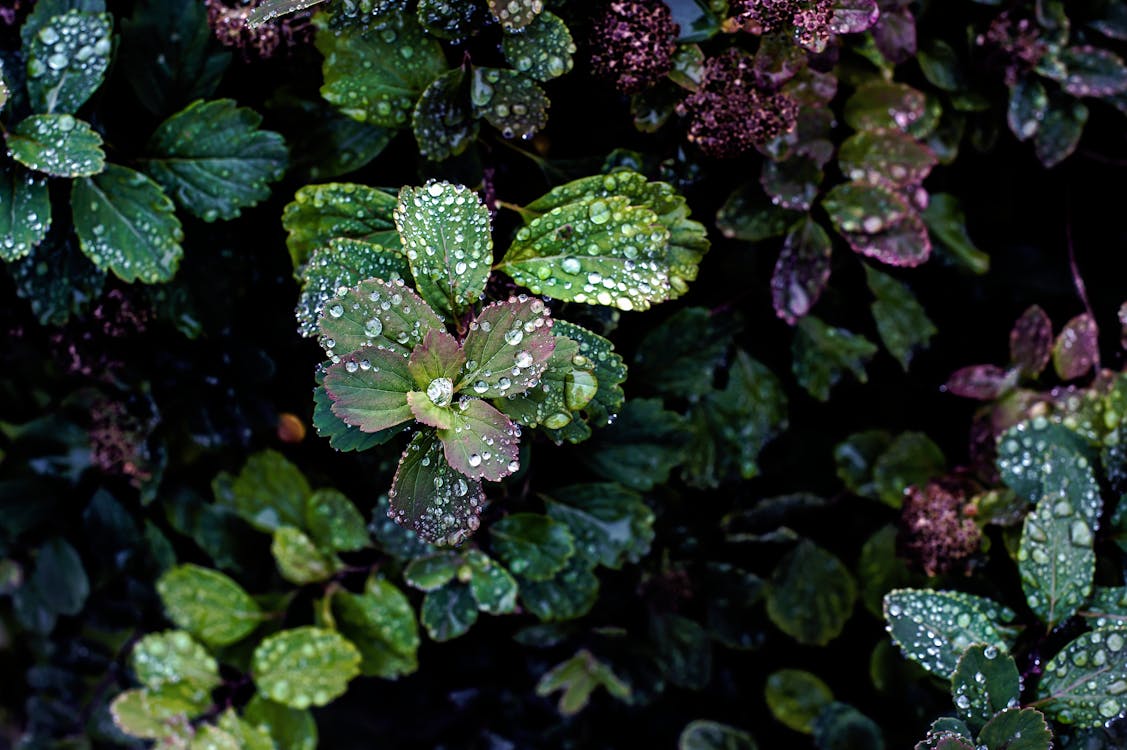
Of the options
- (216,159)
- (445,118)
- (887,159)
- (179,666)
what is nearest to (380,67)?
(445,118)

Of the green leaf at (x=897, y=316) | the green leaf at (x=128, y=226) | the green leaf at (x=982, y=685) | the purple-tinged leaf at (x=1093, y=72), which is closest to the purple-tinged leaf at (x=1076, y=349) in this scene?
the green leaf at (x=897, y=316)

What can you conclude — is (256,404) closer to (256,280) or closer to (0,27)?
(256,280)

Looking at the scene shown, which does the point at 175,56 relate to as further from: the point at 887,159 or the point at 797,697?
the point at 797,697

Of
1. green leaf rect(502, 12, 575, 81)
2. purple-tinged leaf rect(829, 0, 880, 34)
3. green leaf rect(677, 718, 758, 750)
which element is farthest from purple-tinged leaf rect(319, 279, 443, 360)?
green leaf rect(677, 718, 758, 750)

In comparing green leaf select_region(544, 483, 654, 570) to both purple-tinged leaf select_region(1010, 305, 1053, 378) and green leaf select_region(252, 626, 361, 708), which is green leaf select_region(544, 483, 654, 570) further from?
purple-tinged leaf select_region(1010, 305, 1053, 378)

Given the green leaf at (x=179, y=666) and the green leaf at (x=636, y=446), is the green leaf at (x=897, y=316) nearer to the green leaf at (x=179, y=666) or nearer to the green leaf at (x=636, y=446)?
the green leaf at (x=636, y=446)

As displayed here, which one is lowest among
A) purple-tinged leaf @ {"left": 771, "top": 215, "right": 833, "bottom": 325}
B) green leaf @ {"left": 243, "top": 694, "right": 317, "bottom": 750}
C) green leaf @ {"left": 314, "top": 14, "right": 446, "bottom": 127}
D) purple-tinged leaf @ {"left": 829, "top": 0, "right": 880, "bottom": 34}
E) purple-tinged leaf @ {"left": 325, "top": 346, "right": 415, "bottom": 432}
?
green leaf @ {"left": 243, "top": 694, "right": 317, "bottom": 750}
